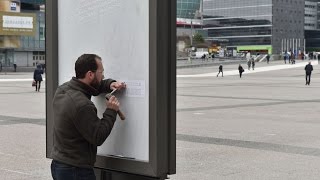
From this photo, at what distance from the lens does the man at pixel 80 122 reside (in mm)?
3363

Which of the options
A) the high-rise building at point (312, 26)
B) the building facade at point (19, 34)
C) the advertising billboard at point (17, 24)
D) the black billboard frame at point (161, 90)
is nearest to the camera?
the black billboard frame at point (161, 90)

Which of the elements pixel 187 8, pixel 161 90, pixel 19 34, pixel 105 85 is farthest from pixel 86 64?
pixel 187 8

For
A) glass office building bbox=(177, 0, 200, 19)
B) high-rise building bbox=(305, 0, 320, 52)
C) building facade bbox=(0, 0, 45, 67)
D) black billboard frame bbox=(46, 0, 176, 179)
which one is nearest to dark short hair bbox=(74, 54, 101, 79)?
black billboard frame bbox=(46, 0, 176, 179)

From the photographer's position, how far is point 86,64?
11.3 ft

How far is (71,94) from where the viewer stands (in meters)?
3.43

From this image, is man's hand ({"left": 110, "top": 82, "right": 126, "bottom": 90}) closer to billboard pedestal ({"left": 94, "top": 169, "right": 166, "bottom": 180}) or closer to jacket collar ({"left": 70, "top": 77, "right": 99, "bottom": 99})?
jacket collar ({"left": 70, "top": 77, "right": 99, "bottom": 99})

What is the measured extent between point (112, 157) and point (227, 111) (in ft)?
42.7

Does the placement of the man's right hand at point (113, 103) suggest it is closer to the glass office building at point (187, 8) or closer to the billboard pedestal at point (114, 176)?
the billboard pedestal at point (114, 176)

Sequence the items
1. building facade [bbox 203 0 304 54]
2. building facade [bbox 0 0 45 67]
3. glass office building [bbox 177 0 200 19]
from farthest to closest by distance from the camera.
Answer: building facade [bbox 203 0 304 54] → glass office building [bbox 177 0 200 19] → building facade [bbox 0 0 45 67]

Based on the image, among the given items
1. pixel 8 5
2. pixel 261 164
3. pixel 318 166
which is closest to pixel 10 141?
pixel 261 164

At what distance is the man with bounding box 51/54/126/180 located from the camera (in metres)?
3.36

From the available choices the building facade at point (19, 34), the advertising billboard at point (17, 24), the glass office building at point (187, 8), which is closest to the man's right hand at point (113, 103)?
the building facade at point (19, 34)

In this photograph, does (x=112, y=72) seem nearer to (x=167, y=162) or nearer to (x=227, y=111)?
(x=167, y=162)

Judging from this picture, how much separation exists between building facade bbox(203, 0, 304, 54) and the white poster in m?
146
